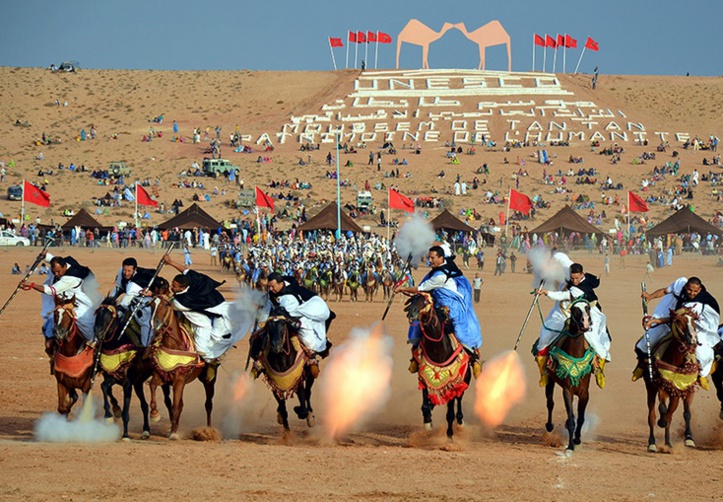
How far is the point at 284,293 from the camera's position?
49.0ft

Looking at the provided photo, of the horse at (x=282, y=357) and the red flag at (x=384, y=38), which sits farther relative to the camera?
the red flag at (x=384, y=38)

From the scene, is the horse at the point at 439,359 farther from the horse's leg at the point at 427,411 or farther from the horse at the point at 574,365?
the horse at the point at 574,365

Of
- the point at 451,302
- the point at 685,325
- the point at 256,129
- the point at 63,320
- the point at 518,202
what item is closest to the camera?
the point at 685,325

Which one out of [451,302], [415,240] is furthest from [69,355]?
[415,240]

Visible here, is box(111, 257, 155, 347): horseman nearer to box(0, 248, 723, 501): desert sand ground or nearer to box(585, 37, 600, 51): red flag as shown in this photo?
box(0, 248, 723, 501): desert sand ground

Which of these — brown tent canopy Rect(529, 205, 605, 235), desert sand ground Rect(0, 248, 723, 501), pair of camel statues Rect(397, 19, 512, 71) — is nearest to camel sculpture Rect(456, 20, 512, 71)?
pair of camel statues Rect(397, 19, 512, 71)

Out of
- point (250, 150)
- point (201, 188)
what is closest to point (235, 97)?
point (250, 150)

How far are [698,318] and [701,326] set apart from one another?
283 mm

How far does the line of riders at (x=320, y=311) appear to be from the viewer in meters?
14.3

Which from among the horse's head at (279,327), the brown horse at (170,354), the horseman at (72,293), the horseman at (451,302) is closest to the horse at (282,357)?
the horse's head at (279,327)

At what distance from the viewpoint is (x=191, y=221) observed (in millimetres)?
55094

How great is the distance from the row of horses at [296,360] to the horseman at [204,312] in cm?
19

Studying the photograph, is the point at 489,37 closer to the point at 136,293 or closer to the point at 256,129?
the point at 256,129

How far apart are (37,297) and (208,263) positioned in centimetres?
1528
